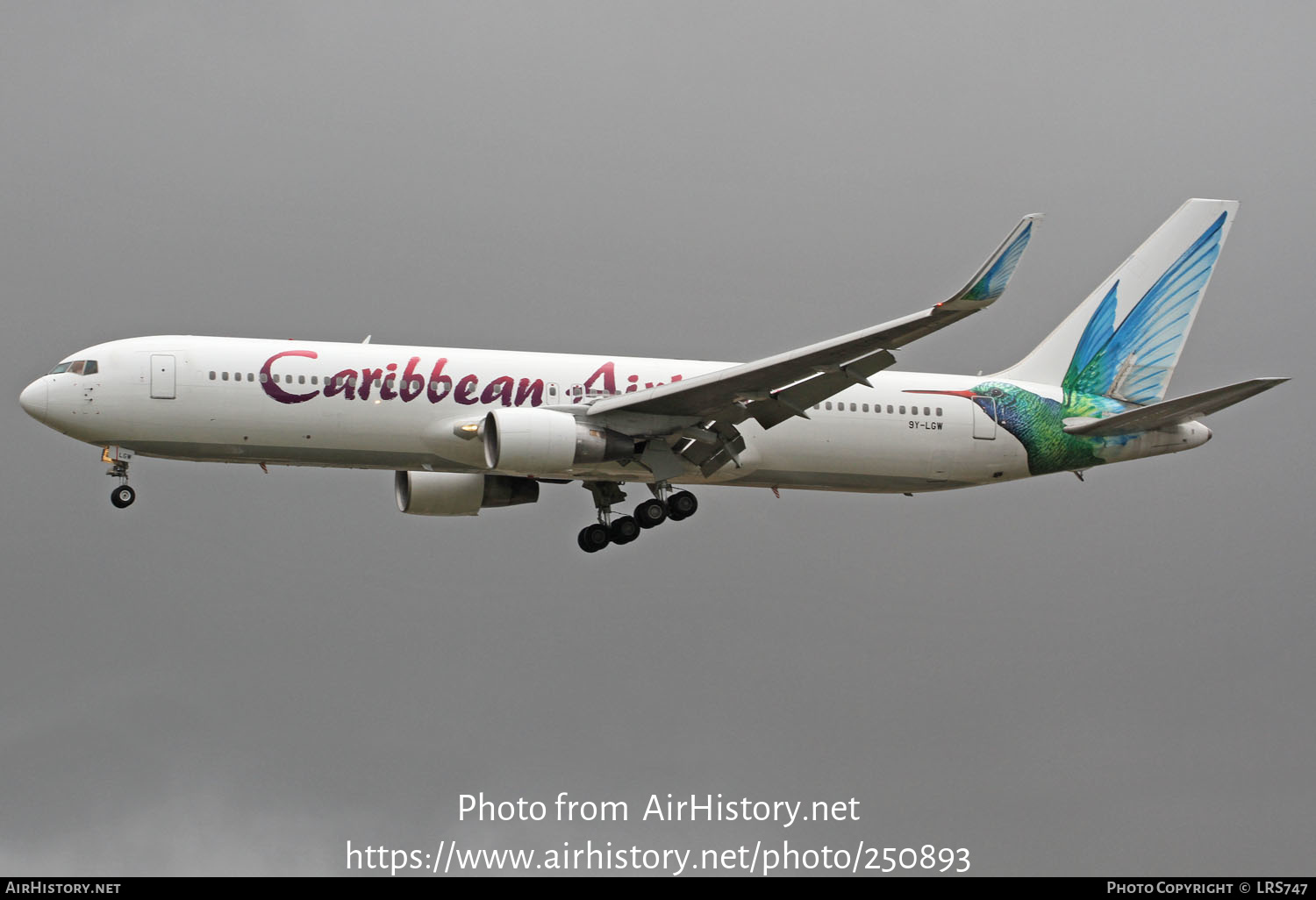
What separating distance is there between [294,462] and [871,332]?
1375 cm

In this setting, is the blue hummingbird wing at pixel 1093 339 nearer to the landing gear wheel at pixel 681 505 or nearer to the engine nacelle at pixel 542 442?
the landing gear wheel at pixel 681 505

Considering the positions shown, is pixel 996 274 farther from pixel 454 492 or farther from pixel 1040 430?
pixel 454 492

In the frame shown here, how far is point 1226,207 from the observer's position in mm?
48469

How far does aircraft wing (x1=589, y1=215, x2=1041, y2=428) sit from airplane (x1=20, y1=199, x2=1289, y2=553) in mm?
66

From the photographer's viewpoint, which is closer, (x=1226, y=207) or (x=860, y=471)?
(x=860, y=471)

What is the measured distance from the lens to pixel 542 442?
39.6 metres

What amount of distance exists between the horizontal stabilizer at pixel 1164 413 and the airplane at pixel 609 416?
6 cm

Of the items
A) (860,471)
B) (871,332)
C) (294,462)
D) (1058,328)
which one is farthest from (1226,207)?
(294,462)

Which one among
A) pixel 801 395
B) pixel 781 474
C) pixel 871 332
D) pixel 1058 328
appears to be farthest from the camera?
pixel 1058 328

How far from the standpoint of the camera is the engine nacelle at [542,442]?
130 ft

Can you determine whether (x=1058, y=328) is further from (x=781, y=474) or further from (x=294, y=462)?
(x=294, y=462)

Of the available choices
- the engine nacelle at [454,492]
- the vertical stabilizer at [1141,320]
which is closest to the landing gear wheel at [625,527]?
the engine nacelle at [454,492]

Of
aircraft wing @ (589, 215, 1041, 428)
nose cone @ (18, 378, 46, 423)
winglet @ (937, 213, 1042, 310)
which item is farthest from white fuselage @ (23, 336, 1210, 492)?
winglet @ (937, 213, 1042, 310)

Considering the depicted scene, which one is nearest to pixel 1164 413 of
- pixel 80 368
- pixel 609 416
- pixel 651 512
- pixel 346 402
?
pixel 651 512
